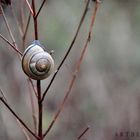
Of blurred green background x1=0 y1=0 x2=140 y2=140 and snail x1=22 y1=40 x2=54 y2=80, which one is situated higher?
snail x1=22 y1=40 x2=54 y2=80

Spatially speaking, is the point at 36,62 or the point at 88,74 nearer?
the point at 36,62

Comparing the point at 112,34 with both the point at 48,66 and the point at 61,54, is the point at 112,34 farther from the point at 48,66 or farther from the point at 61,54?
the point at 48,66

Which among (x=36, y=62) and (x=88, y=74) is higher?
(x=36, y=62)

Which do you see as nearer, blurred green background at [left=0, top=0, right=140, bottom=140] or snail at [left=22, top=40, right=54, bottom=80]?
snail at [left=22, top=40, right=54, bottom=80]

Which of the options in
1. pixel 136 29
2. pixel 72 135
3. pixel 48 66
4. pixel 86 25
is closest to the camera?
pixel 48 66

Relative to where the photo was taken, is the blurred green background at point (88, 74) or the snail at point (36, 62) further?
the blurred green background at point (88, 74)

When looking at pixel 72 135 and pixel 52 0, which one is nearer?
pixel 72 135

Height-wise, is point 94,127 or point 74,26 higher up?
point 74,26

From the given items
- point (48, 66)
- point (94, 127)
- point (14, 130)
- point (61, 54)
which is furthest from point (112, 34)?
point (48, 66)
